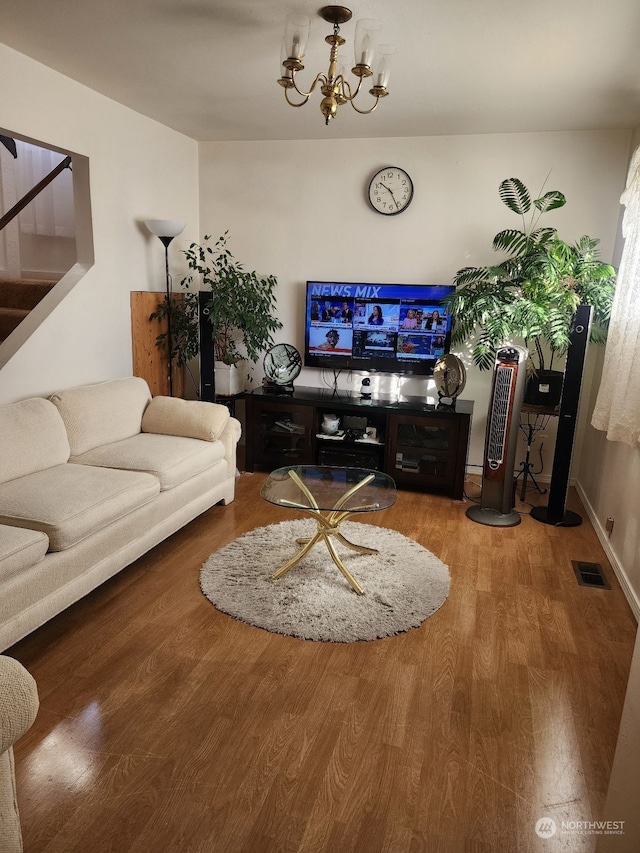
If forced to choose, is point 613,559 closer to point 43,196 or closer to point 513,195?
point 513,195

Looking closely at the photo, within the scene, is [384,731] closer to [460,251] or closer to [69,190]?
[460,251]

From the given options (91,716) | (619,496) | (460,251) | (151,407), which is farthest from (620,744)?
(460,251)

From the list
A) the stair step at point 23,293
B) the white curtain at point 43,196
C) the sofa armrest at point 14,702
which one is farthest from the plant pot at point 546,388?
the white curtain at point 43,196

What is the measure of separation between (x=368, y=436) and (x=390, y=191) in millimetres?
1885

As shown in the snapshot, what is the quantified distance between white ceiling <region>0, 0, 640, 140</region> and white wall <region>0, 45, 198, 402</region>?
15cm

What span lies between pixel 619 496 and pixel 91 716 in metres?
2.78

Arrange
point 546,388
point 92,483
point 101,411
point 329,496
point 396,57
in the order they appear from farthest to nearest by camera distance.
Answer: point 546,388 → point 101,411 → point 329,496 → point 396,57 → point 92,483

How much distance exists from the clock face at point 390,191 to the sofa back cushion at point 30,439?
284 cm

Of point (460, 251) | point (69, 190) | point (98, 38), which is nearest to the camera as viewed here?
point (98, 38)

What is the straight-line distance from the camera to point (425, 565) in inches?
122

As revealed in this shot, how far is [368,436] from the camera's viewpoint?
4.46 meters

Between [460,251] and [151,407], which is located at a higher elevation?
[460,251]

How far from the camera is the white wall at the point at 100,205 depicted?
320 centimetres

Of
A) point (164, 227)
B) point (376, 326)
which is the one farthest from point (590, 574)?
point (164, 227)
